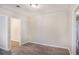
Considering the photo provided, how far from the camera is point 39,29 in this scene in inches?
62.2

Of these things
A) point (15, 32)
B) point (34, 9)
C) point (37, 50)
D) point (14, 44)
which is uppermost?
point (34, 9)

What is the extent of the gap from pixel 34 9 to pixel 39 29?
365 mm

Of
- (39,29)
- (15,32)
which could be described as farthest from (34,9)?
(15,32)

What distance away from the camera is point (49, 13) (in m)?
1.54

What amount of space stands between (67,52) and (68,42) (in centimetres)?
17

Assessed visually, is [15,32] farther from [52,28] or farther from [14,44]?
[52,28]

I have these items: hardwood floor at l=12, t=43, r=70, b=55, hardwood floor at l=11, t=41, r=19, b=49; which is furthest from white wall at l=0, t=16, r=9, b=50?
hardwood floor at l=12, t=43, r=70, b=55

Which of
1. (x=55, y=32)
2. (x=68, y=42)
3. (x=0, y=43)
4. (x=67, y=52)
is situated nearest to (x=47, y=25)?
(x=55, y=32)

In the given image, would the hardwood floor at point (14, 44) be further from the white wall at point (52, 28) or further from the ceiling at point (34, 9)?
the ceiling at point (34, 9)

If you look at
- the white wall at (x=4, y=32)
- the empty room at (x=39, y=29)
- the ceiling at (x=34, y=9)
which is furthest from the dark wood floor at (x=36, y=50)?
the ceiling at (x=34, y=9)

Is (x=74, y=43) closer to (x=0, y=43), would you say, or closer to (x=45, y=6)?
(x=45, y=6)

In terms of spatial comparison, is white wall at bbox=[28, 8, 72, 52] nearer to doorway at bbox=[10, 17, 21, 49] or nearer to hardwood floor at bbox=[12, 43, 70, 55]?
hardwood floor at bbox=[12, 43, 70, 55]

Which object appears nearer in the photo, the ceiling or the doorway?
the ceiling

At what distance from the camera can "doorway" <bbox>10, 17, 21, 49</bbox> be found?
1549 millimetres
